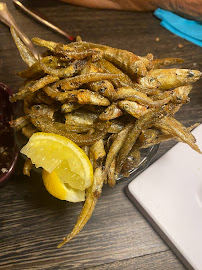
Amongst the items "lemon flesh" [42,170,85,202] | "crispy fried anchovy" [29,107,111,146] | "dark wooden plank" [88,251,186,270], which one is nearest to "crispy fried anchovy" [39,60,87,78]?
"crispy fried anchovy" [29,107,111,146]

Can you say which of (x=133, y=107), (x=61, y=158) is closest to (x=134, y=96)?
(x=133, y=107)

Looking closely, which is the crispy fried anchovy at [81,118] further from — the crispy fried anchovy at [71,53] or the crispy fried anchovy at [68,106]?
the crispy fried anchovy at [71,53]

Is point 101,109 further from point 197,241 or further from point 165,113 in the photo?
point 197,241

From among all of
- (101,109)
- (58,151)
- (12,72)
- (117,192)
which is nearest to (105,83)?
(101,109)

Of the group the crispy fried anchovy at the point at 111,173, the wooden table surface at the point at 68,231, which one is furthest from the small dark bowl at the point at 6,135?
the crispy fried anchovy at the point at 111,173

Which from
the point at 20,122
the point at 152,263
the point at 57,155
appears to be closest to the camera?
the point at 57,155

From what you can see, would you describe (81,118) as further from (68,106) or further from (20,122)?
(20,122)

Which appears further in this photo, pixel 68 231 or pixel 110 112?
pixel 68 231
